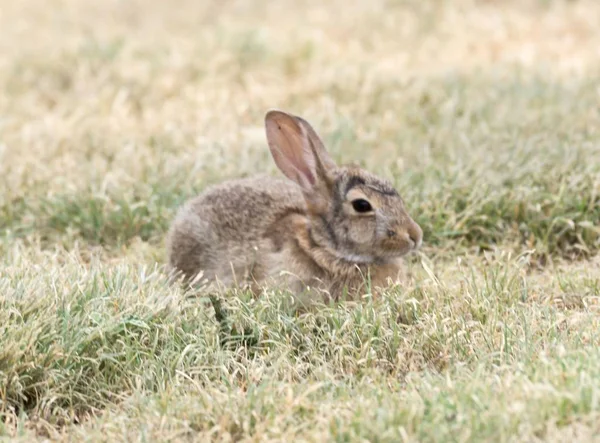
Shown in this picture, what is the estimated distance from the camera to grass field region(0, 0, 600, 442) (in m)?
3.86

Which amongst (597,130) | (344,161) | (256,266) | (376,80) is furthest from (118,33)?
(256,266)

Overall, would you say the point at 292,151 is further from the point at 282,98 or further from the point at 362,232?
the point at 282,98

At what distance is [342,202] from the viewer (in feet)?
17.1

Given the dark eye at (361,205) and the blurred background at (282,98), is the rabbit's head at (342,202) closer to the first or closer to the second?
the dark eye at (361,205)

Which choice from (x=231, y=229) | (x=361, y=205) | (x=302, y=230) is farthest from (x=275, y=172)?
(x=361, y=205)

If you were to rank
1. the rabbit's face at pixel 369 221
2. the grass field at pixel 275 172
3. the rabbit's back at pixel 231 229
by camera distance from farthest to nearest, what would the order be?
the rabbit's back at pixel 231 229 → the rabbit's face at pixel 369 221 → the grass field at pixel 275 172

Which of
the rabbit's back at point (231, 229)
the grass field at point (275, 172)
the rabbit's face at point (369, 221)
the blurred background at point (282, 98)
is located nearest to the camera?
the grass field at point (275, 172)

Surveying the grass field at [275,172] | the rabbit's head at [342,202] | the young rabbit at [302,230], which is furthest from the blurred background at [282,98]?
the rabbit's head at [342,202]

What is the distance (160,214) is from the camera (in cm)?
627

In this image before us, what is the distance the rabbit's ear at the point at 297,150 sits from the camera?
5344mm

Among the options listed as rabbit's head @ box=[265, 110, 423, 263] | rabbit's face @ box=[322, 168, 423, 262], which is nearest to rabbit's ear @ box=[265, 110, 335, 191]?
rabbit's head @ box=[265, 110, 423, 263]

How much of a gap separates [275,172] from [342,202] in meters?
1.57

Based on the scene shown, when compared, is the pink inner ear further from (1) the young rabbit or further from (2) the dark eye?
(2) the dark eye

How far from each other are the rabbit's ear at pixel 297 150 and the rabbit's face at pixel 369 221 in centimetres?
14
